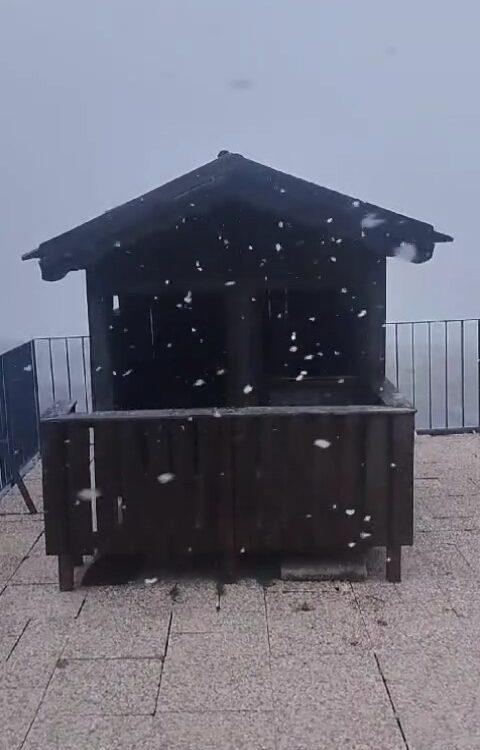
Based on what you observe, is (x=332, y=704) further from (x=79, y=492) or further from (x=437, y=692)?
(x=79, y=492)

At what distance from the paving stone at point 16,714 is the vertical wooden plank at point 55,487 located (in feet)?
3.65

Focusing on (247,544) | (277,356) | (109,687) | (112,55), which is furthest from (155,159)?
(109,687)

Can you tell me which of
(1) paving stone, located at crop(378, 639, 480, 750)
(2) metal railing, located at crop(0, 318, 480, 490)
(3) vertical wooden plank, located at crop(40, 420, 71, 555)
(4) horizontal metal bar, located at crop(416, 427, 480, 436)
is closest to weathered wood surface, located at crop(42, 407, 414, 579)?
(3) vertical wooden plank, located at crop(40, 420, 71, 555)

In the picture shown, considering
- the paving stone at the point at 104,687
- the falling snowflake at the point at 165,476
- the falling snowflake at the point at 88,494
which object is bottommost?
the paving stone at the point at 104,687

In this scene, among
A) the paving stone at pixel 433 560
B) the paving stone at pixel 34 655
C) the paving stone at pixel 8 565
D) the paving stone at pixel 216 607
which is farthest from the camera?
the paving stone at pixel 8 565

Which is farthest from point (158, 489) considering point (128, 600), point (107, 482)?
point (128, 600)

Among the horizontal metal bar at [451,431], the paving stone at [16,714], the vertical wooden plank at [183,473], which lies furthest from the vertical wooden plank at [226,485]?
the horizontal metal bar at [451,431]

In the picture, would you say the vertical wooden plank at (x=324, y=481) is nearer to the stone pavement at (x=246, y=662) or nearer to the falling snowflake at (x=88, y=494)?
the stone pavement at (x=246, y=662)

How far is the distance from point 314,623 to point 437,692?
0.82 metres

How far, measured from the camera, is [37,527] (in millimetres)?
5469

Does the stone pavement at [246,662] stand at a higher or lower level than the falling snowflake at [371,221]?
lower

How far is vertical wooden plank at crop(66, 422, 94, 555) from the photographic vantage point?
4.21m

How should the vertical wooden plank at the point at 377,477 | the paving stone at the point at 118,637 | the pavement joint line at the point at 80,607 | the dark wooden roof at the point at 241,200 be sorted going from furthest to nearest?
1. the dark wooden roof at the point at 241,200
2. the vertical wooden plank at the point at 377,477
3. the pavement joint line at the point at 80,607
4. the paving stone at the point at 118,637

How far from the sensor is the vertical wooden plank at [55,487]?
4191mm
